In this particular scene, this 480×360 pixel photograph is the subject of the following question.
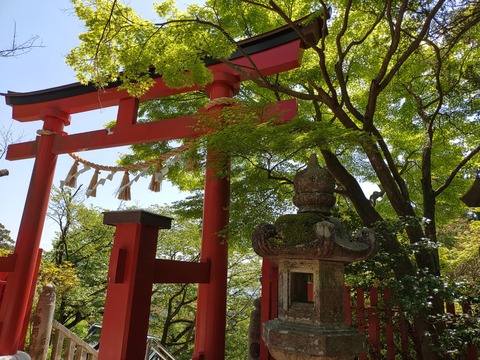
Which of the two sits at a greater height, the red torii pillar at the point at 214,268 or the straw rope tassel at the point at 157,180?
the straw rope tassel at the point at 157,180

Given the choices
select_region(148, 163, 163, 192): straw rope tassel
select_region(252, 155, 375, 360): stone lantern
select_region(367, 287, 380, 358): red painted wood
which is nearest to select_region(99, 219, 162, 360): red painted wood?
select_region(252, 155, 375, 360): stone lantern

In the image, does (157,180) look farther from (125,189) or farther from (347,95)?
(347,95)

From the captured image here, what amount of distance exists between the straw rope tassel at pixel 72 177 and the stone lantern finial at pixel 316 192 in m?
5.31

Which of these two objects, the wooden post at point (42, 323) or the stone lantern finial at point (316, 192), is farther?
the wooden post at point (42, 323)

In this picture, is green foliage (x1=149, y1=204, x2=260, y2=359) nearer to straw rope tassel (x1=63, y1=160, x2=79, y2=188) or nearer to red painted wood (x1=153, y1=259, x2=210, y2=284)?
straw rope tassel (x1=63, y1=160, x2=79, y2=188)

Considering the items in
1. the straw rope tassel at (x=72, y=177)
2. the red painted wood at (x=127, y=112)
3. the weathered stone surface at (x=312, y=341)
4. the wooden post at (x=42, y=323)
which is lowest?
the wooden post at (x=42, y=323)

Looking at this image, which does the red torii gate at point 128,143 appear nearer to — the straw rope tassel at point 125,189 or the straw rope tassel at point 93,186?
the straw rope tassel at point 93,186

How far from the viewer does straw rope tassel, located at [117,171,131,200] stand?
5.81 m

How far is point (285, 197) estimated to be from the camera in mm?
5234

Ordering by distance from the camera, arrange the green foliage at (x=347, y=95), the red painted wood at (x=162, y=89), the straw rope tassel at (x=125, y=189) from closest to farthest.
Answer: the green foliage at (x=347, y=95)
the red painted wood at (x=162, y=89)
the straw rope tassel at (x=125, y=189)

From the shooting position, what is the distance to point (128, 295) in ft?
7.70

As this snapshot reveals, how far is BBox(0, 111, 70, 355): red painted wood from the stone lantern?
5076 mm

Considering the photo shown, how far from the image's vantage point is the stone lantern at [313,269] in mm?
2174

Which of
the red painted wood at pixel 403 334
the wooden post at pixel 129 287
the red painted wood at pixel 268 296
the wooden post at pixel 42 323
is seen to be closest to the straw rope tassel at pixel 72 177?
the wooden post at pixel 42 323
